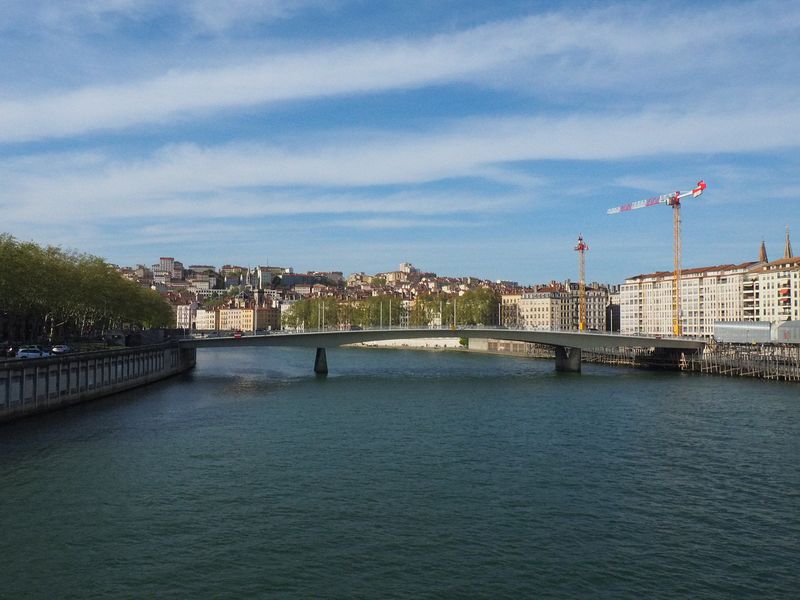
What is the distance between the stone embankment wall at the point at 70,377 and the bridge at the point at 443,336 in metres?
7.82

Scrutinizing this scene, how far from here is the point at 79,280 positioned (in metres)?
62.1

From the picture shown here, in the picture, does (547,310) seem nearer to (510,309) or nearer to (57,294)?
(510,309)

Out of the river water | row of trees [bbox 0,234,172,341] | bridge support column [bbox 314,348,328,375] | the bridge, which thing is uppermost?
row of trees [bbox 0,234,172,341]

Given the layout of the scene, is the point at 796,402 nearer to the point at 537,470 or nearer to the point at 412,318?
the point at 537,470

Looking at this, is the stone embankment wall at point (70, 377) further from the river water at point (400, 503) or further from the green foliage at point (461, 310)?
the green foliage at point (461, 310)

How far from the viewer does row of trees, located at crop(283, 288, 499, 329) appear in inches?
5984

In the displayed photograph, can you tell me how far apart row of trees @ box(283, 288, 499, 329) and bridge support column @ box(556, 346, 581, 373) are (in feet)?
209

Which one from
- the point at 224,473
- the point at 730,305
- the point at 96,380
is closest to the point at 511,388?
the point at 96,380

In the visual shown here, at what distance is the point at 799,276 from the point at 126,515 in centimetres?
11208

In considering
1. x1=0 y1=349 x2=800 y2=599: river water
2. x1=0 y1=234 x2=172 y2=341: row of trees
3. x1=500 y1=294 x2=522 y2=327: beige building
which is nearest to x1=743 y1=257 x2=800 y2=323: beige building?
x1=500 y1=294 x2=522 y2=327: beige building

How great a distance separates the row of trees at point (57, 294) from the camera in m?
52.1

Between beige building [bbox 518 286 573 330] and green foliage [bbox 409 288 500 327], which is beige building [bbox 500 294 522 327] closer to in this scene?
beige building [bbox 518 286 573 330]

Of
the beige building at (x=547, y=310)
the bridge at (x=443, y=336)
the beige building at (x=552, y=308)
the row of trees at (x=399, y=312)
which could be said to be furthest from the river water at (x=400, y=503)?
the beige building at (x=552, y=308)

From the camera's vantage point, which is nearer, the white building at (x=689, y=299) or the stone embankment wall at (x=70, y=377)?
the stone embankment wall at (x=70, y=377)
